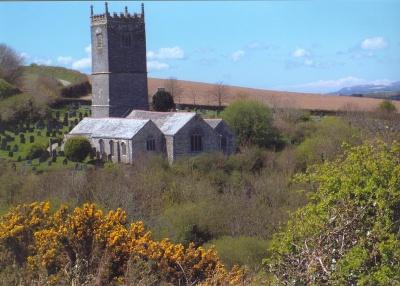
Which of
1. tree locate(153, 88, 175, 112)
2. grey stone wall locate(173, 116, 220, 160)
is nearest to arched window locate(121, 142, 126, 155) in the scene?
grey stone wall locate(173, 116, 220, 160)

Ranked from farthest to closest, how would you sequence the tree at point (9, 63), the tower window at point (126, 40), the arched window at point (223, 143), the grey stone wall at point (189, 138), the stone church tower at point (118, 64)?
the tree at point (9, 63) → the tower window at point (126, 40) → the stone church tower at point (118, 64) → the arched window at point (223, 143) → the grey stone wall at point (189, 138)

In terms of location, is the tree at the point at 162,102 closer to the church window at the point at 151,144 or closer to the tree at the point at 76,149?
the church window at the point at 151,144

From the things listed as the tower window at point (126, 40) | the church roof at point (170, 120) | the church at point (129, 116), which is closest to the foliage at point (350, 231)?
the church at point (129, 116)

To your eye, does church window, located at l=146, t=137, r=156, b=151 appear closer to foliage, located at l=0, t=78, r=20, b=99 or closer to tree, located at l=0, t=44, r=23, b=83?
foliage, located at l=0, t=78, r=20, b=99

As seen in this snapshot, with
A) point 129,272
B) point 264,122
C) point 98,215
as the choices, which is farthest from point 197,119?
point 129,272

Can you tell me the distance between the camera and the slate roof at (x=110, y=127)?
39.0m

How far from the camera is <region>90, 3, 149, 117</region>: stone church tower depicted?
47000 millimetres

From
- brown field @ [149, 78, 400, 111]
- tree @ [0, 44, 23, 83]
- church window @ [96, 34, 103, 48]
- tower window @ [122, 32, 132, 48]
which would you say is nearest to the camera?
church window @ [96, 34, 103, 48]

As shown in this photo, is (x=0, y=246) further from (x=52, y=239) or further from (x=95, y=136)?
(x=95, y=136)

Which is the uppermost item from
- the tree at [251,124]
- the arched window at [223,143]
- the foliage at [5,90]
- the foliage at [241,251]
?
the foliage at [5,90]

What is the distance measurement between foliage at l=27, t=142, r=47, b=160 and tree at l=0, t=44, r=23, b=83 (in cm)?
3232

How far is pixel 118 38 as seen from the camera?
156ft

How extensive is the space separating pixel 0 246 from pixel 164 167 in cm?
2070

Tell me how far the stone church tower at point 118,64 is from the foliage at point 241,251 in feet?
98.2
